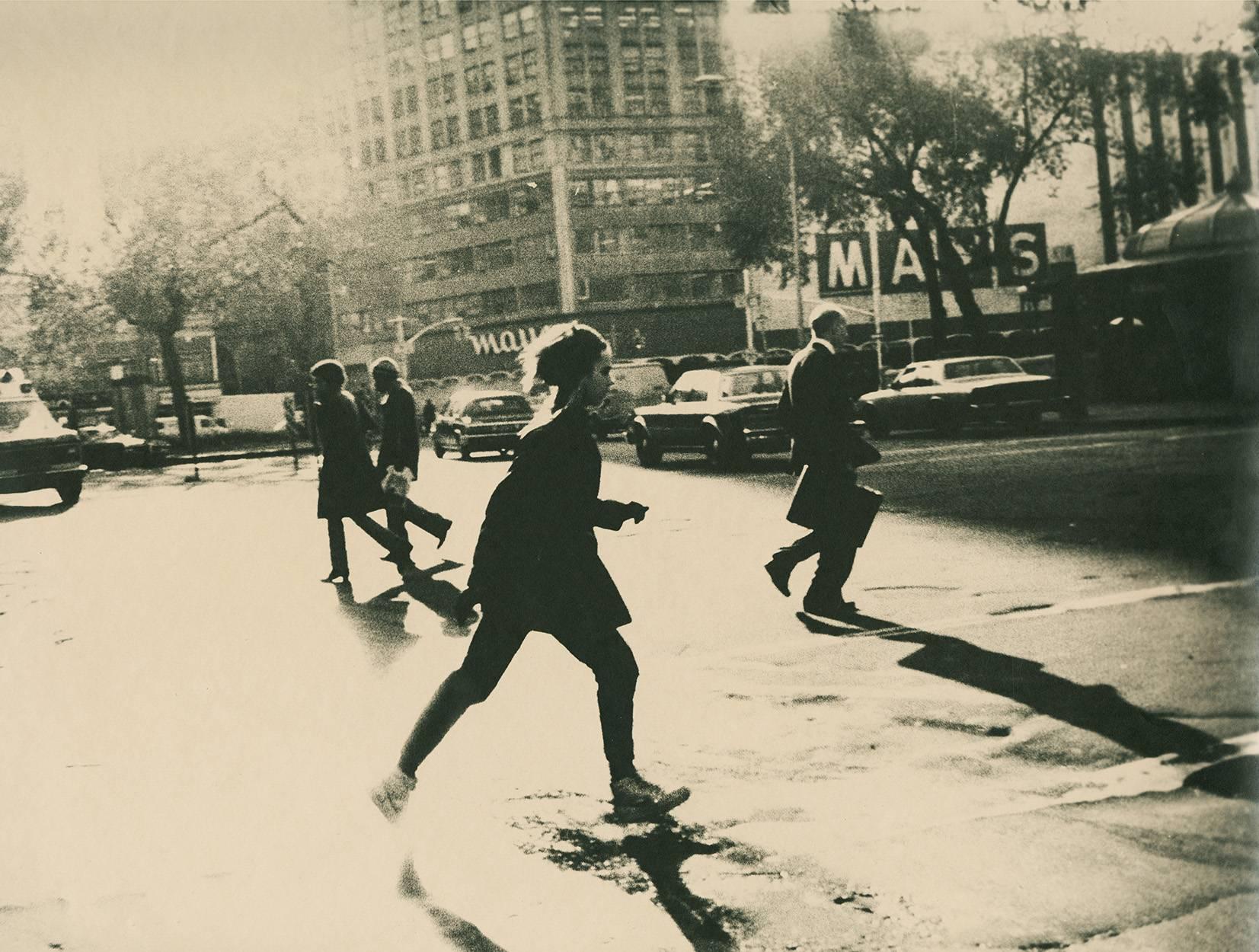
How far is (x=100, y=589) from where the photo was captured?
9.23 feet

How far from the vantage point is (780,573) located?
11.8ft

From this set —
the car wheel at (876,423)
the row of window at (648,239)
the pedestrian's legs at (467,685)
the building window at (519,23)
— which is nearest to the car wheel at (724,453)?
the car wheel at (876,423)

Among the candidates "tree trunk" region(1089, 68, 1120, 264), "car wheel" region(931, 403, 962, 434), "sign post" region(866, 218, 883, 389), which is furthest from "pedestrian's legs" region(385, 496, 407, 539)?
"tree trunk" region(1089, 68, 1120, 264)

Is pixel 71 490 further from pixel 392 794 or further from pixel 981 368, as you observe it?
pixel 981 368

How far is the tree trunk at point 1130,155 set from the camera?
11.2 ft

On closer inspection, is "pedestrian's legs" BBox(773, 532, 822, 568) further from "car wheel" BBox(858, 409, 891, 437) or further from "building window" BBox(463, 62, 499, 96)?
"building window" BBox(463, 62, 499, 96)

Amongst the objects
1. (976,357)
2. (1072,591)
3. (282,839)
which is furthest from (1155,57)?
(282,839)

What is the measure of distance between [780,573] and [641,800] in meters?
0.97

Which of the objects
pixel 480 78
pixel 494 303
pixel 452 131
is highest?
pixel 480 78

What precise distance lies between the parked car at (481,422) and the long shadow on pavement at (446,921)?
91cm

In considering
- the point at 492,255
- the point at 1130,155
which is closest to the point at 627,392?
the point at 492,255

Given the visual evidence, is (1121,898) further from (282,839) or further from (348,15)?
(348,15)

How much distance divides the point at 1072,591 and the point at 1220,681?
0.49 meters

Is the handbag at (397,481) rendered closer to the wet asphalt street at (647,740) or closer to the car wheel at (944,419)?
the wet asphalt street at (647,740)
